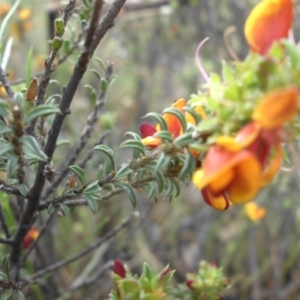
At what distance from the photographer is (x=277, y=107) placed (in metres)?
0.37

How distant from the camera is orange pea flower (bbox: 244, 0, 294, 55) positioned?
45cm

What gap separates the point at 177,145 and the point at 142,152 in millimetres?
63

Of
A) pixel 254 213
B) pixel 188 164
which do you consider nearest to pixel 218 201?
pixel 188 164

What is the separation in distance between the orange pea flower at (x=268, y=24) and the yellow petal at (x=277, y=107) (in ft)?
0.28

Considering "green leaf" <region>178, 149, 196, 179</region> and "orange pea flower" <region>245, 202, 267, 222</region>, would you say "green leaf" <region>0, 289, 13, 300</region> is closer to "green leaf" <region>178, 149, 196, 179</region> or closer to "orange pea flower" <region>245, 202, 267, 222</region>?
"green leaf" <region>178, 149, 196, 179</region>

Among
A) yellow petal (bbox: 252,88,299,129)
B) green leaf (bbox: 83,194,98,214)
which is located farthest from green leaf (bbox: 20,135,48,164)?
yellow petal (bbox: 252,88,299,129)

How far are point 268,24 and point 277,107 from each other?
12 cm

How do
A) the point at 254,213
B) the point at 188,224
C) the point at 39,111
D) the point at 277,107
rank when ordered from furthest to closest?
the point at 188,224
the point at 254,213
the point at 39,111
the point at 277,107

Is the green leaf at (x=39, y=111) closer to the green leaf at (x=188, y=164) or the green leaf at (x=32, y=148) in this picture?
the green leaf at (x=32, y=148)

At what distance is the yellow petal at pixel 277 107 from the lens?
368 millimetres

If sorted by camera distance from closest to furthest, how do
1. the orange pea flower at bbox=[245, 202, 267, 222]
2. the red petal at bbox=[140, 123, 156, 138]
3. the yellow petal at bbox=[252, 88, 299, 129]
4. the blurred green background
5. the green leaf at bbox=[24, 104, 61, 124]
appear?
the yellow petal at bbox=[252, 88, 299, 129], the green leaf at bbox=[24, 104, 61, 124], the red petal at bbox=[140, 123, 156, 138], the blurred green background, the orange pea flower at bbox=[245, 202, 267, 222]

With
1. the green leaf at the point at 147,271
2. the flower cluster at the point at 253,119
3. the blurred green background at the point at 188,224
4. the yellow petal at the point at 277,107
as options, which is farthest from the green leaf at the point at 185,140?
the blurred green background at the point at 188,224

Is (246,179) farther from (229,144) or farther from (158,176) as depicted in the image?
(158,176)

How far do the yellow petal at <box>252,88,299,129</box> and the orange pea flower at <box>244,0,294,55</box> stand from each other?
0.28 feet
